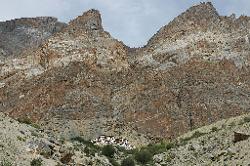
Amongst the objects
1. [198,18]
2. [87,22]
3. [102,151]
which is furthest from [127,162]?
[198,18]

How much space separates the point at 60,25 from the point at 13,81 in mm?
59887

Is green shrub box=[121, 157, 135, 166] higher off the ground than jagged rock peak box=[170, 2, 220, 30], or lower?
lower

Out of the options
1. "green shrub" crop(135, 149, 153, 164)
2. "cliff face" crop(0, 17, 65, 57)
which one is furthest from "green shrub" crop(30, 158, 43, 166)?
"cliff face" crop(0, 17, 65, 57)

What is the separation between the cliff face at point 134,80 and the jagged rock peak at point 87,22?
17mm

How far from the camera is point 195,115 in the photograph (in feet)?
270

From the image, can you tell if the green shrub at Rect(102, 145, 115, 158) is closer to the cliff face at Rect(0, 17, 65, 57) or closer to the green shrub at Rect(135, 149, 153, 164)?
the green shrub at Rect(135, 149, 153, 164)

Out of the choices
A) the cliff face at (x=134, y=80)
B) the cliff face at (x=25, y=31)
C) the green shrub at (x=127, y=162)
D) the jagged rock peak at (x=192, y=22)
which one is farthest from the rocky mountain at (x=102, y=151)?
the cliff face at (x=25, y=31)

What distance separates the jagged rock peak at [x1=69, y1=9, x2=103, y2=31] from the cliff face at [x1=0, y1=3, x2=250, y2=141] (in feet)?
0.06

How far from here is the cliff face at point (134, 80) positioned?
265ft

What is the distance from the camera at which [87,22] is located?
336 ft

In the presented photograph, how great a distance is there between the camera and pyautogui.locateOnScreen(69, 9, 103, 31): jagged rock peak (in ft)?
333

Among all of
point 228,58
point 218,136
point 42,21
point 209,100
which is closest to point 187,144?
point 218,136

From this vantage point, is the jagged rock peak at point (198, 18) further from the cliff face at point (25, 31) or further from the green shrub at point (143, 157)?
the green shrub at point (143, 157)

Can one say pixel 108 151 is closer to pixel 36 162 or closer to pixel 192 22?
pixel 36 162
